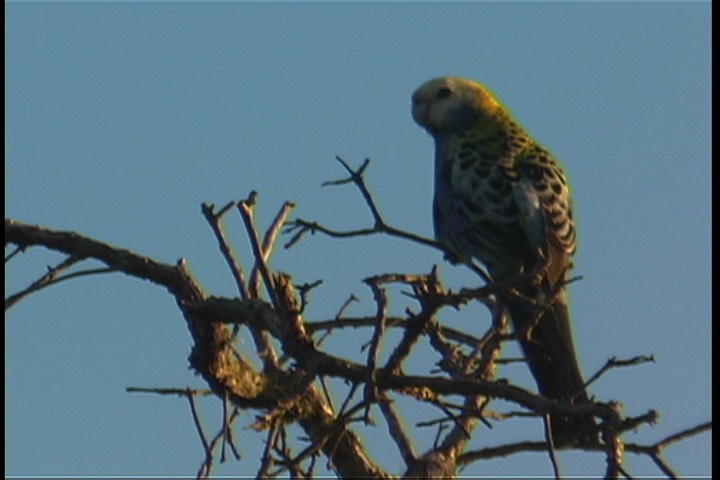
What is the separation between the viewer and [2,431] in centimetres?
418

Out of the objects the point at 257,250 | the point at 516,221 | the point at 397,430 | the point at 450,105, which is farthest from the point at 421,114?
the point at 257,250

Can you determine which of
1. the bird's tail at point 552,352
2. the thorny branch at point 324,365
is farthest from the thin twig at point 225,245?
the bird's tail at point 552,352

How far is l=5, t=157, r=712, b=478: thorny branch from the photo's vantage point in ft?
11.6

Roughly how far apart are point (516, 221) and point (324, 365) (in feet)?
6.16

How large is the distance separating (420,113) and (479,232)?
174cm

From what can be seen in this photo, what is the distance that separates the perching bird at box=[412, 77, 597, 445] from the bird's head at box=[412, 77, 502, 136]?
167 millimetres

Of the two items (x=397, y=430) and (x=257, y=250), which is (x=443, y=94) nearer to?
(x=397, y=430)

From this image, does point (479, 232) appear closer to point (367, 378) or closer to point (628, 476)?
point (367, 378)

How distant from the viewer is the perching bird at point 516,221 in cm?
498

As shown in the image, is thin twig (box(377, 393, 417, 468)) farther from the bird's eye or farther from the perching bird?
the bird's eye

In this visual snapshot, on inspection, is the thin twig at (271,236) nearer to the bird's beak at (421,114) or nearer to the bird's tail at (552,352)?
the bird's tail at (552,352)

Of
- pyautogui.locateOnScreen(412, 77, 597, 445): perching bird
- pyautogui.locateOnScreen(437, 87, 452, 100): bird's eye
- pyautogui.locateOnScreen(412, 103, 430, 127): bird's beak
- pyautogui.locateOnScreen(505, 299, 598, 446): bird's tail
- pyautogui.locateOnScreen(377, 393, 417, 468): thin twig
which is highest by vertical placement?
pyautogui.locateOnScreen(437, 87, 452, 100): bird's eye

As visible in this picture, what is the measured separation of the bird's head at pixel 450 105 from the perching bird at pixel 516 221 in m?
0.17

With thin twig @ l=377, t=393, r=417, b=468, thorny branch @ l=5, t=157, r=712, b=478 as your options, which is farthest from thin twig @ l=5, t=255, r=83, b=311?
thin twig @ l=377, t=393, r=417, b=468
